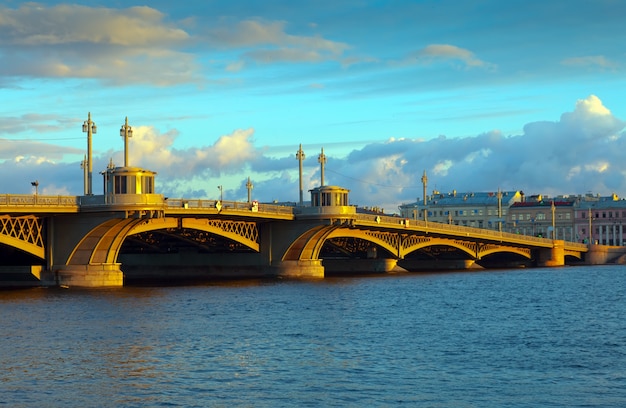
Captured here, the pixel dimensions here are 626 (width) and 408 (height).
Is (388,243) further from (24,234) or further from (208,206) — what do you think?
(24,234)

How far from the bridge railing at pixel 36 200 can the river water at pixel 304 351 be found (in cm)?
559

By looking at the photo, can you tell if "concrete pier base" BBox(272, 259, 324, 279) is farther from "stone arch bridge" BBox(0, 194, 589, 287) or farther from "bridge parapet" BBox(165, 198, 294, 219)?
"bridge parapet" BBox(165, 198, 294, 219)

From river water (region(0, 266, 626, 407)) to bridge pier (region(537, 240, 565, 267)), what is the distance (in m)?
84.9

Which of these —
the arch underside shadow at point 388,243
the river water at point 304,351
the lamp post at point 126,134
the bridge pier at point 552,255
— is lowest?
the river water at point 304,351

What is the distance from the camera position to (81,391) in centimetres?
2833

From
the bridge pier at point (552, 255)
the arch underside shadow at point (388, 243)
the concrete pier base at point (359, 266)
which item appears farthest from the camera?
the bridge pier at point (552, 255)

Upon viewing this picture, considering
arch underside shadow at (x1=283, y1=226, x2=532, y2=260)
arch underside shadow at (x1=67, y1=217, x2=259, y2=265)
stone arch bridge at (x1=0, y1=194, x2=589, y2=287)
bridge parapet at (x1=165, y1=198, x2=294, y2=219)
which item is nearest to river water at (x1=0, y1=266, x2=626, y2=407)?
stone arch bridge at (x1=0, y1=194, x2=589, y2=287)

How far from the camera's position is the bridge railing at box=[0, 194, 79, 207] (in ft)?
204

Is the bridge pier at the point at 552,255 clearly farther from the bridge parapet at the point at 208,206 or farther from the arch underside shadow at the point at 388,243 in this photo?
the bridge parapet at the point at 208,206

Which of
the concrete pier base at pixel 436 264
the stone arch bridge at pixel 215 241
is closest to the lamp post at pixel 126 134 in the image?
the stone arch bridge at pixel 215 241

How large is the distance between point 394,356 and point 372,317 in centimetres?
1610

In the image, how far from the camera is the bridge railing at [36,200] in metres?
62.0

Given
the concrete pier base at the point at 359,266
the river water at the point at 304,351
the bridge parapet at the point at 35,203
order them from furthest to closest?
the concrete pier base at the point at 359,266, the bridge parapet at the point at 35,203, the river water at the point at 304,351

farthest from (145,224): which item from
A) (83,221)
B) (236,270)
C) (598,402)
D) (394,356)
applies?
(598,402)
